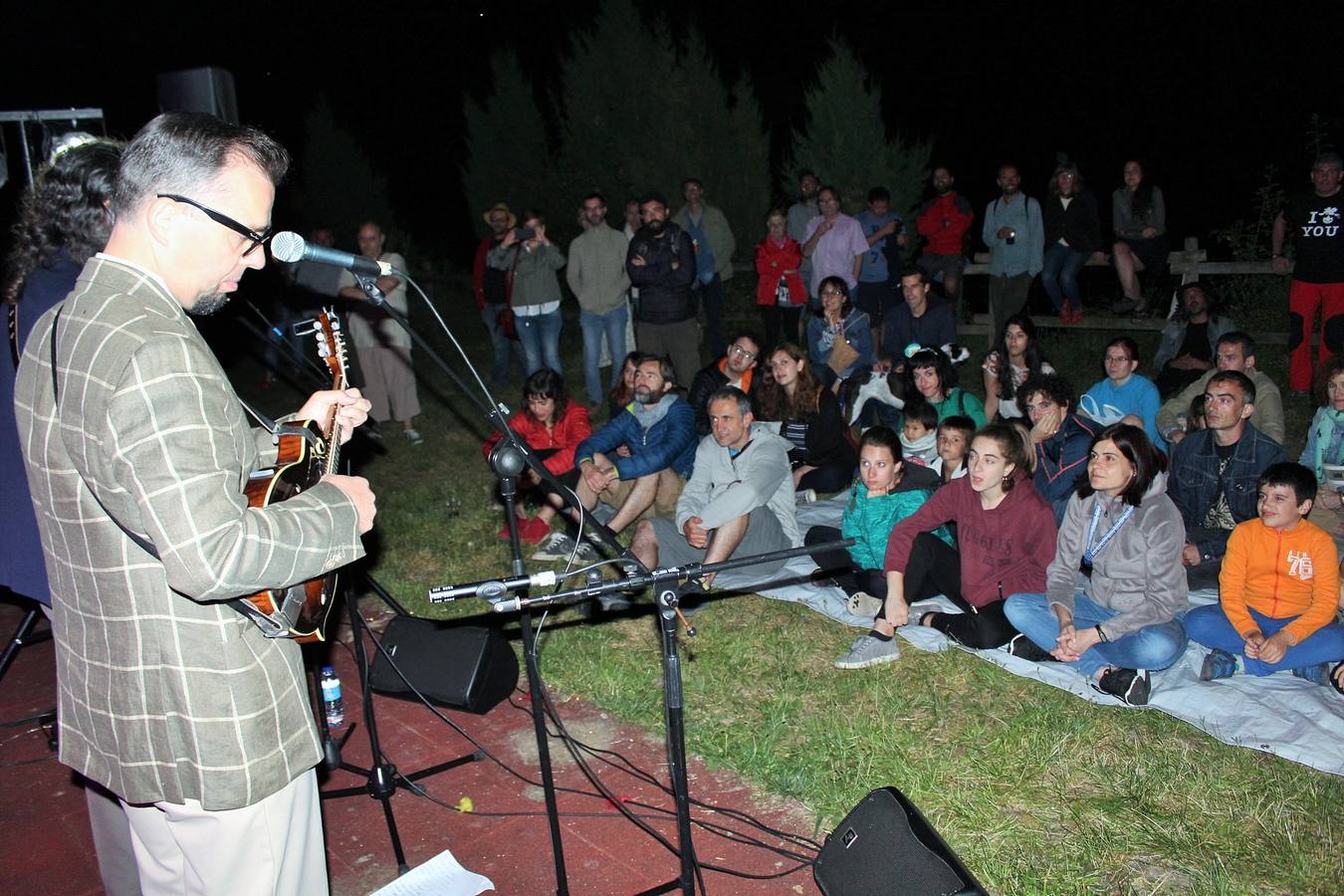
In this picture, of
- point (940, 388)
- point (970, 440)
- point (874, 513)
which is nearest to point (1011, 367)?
point (940, 388)

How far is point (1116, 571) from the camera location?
434cm

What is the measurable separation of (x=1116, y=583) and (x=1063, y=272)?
247 inches

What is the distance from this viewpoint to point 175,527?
5.35 feet

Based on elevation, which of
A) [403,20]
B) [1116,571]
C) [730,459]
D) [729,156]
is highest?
[403,20]

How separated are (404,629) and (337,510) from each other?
1.94m

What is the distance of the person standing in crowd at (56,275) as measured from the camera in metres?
2.56

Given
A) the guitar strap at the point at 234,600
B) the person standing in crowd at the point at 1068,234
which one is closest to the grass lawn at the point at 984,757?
the guitar strap at the point at 234,600

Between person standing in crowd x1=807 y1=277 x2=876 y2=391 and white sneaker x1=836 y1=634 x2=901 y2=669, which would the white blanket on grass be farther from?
person standing in crowd x1=807 y1=277 x2=876 y2=391

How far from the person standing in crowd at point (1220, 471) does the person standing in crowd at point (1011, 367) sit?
1.58 meters

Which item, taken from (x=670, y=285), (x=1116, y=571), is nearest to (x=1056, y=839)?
(x=1116, y=571)

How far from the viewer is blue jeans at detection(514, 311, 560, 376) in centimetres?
917

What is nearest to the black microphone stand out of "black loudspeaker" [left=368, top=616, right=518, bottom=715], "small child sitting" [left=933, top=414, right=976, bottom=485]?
"black loudspeaker" [left=368, top=616, right=518, bottom=715]

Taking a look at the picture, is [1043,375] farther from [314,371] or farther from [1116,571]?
[314,371]

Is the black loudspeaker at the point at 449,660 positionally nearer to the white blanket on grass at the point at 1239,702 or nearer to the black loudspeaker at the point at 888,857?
the black loudspeaker at the point at 888,857
